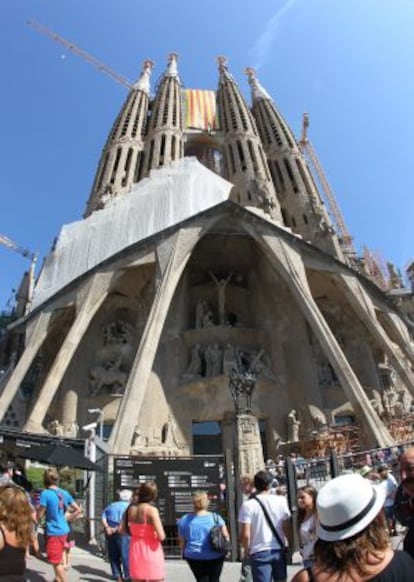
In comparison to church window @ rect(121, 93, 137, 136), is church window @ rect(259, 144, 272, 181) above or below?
below

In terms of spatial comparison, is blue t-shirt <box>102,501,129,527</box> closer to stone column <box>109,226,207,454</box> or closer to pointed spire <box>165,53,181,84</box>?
stone column <box>109,226,207,454</box>

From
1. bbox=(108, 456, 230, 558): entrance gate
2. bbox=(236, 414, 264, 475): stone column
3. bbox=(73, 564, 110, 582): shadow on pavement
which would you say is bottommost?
bbox=(73, 564, 110, 582): shadow on pavement

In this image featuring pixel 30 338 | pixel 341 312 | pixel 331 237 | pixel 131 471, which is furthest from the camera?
pixel 331 237

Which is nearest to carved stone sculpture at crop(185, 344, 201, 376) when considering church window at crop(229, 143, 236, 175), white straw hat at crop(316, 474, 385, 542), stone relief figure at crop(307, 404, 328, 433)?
stone relief figure at crop(307, 404, 328, 433)

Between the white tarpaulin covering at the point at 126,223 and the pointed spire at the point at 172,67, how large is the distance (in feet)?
82.3

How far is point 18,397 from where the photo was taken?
2281cm

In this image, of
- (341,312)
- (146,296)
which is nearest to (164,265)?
(146,296)

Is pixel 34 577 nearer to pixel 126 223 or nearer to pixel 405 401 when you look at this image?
pixel 405 401

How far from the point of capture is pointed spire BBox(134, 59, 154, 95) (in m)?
43.9

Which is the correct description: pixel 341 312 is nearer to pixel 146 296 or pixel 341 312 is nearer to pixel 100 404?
pixel 146 296

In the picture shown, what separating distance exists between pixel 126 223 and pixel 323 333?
38.3ft

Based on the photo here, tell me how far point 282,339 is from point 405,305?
1976cm

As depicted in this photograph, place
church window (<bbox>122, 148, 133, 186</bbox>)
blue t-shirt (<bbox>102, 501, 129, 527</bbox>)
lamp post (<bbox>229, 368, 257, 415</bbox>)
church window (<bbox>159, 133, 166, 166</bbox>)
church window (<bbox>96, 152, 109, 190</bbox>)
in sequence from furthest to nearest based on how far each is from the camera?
church window (<bbox>159, 133, 166, 166</bbox>)
church window (<bbox>122, 148, 133, 186</bbox>)
church window (<bbox>96, 152, 109, 190</bbox>)
lamp post (<bbox>229, 368, 257, 415</bbox>)
blue t-shirt (<bbox>102, 501, 129, 527</bbox>)

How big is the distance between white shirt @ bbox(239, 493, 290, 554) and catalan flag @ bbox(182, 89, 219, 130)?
145ft
